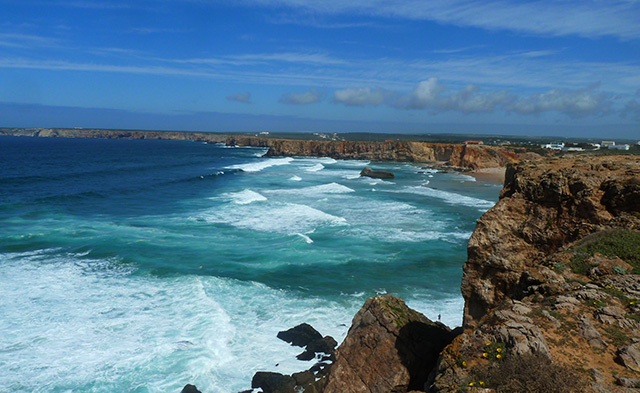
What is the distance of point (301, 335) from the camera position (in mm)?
15492

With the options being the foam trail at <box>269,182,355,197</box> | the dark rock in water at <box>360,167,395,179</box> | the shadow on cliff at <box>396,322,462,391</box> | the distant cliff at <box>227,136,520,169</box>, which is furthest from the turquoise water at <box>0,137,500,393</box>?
the distant cliff at <box>227,136,520,169</box>

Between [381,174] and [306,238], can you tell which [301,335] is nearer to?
[306,238]

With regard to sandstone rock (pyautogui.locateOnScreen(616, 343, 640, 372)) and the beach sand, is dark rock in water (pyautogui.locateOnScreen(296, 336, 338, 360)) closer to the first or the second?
sandstone rock (pyautogui.locateOnScreen(616, 343, 640, 372))

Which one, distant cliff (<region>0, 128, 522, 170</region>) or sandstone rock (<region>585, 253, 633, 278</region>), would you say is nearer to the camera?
sandstone rock (<region>585, 253, 633, 278</region>)

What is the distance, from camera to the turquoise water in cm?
1421

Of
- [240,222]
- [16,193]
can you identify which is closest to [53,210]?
[16,193]

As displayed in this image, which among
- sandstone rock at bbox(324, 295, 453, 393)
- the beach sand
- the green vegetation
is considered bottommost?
the beach sand

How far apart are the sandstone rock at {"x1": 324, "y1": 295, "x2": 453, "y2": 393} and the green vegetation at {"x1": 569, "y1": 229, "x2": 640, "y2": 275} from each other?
3.26 meters

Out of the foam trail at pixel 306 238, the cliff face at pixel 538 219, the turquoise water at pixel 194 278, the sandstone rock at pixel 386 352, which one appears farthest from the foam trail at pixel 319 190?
the sandstone rock at pixel 386 352

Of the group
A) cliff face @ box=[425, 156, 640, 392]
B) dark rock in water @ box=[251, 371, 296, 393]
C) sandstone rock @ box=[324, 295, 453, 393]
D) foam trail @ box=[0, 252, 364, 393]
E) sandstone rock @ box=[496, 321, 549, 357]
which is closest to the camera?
cliff face @ box=[425, 156, 640, 392]

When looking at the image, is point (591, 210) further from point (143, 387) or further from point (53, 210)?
point (53, 210)

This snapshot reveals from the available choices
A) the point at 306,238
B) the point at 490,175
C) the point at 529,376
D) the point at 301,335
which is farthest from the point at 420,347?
the point at 490,175

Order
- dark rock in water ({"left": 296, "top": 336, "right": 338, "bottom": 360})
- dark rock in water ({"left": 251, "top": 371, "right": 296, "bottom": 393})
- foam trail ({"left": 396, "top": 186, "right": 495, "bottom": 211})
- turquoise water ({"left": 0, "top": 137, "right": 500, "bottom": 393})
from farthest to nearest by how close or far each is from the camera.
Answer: foam trail ({"left": 396, "top": 186, "right": 495, "bottom": 211}), dark rock in water ({"left": 296, "top": 336, "right": 338, "bottom": 360}), turquoise water ({"left": 0, "top": 137, "right": 500, "bottom": 393}), dark rock in water ({"left": 251, "top": 371, "right": 296, "bottom": 393})

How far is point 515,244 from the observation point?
36.4 ft
